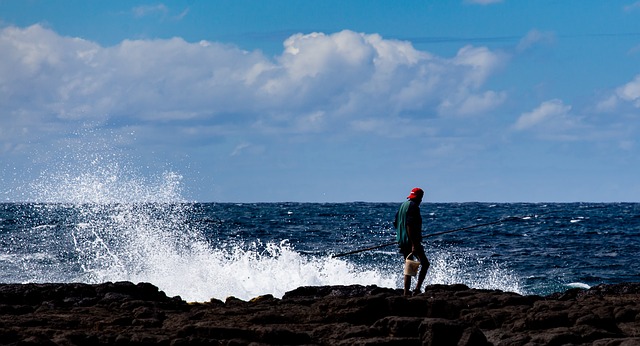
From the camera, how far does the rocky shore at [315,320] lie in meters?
6.92

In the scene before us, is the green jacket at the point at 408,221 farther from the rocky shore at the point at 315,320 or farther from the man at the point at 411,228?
the rocky shore at the point at 315,320

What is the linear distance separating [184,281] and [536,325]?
37.2ft

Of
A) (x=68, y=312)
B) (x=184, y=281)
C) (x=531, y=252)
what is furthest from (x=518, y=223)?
(x=68, y=312)

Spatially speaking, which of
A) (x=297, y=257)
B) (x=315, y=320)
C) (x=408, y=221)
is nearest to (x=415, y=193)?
(x=408, y=221)

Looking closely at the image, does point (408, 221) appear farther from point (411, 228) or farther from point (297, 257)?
point (297, 257)

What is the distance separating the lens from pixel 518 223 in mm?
40094

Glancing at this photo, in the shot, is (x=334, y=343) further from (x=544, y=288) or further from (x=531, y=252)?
(x=531, y=252)

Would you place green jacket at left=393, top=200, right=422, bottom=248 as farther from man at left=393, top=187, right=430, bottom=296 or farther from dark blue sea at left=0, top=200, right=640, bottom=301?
dark blue sea at left=0, top=200, right=640, bottom=301

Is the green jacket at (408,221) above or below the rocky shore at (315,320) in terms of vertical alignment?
above

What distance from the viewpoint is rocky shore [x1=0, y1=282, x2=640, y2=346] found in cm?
692

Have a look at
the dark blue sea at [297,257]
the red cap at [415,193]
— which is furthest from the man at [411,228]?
the dark blue sea at [297,257]

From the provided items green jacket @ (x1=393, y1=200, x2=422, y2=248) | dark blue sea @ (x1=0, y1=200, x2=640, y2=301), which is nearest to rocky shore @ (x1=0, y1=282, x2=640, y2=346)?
green jacket @ (x1=393, y1=200, x2=422, y2=248)

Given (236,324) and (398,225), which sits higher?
(398,225)

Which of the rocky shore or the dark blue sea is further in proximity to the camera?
the dark blue sea
